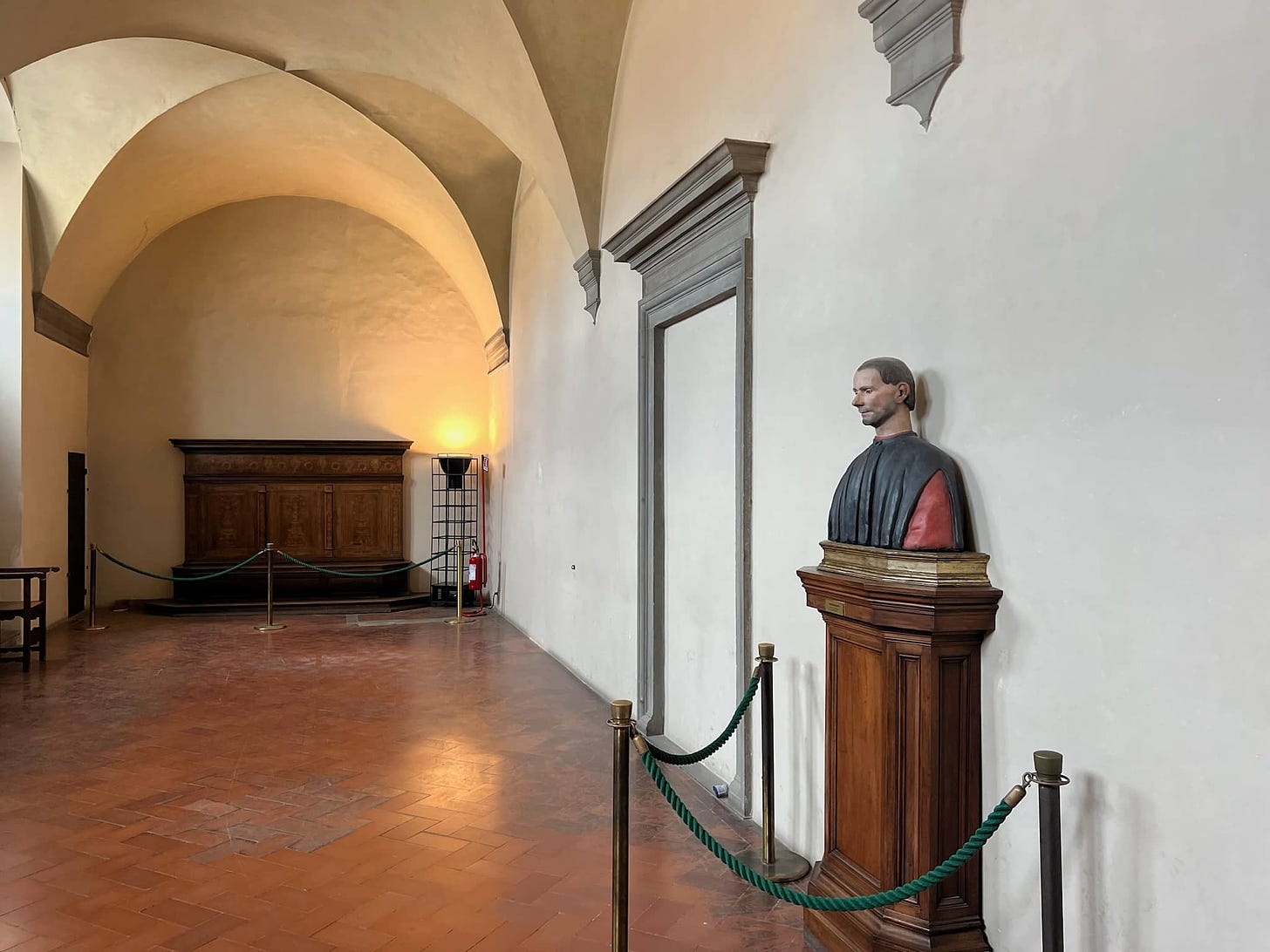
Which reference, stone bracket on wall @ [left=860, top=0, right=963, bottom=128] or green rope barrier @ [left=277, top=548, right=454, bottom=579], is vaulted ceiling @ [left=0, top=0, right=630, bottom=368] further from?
stone bracket on wall @ [left=860, top=0, right=963, bottom=128]

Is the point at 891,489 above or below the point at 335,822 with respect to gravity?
above

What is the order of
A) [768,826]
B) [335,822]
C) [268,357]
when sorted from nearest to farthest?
[768,826], [335,822], [268,357]

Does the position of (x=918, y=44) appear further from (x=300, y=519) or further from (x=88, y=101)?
(x=300, y=519)

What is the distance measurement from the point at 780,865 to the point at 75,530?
11.0m

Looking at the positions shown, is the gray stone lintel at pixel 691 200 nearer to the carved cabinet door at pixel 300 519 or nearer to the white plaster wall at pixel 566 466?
the white plaster wall at pixel 566 466

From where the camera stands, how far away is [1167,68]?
7.31 feet

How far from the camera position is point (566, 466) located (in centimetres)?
842

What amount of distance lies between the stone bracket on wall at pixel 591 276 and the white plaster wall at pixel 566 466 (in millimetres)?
152

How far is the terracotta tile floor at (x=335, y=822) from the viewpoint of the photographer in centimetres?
336

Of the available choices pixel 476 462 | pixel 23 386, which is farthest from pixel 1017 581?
pixel 476 462

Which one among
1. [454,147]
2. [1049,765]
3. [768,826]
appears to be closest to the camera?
[1049,765]

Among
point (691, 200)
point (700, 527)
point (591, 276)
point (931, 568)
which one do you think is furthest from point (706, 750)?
point (591, 276)

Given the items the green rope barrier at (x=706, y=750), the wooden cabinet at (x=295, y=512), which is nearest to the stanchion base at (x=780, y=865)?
the green rope barrier at (x=706, y=750)

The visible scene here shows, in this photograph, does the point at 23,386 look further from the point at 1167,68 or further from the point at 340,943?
the point at 1167,68
